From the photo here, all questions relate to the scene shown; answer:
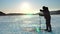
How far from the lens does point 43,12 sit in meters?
8.52

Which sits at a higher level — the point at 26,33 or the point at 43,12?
the point at 43,12

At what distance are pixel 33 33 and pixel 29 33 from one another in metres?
0.15

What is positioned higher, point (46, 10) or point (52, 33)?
point (46, 10)

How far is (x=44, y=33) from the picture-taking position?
25.3ft

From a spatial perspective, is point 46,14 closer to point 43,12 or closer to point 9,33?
point 43,12

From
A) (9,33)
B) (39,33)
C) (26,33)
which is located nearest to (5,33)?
(9,33)

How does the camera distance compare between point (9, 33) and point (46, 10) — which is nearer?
point (9, 33)

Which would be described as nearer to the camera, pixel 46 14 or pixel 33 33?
pixel 33 33

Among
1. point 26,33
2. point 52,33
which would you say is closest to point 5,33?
point 26,33

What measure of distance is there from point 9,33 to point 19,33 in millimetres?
368

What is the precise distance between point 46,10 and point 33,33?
1.11 m

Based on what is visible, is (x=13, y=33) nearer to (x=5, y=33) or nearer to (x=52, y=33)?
(x=5, y=33)

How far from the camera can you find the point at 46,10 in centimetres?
824

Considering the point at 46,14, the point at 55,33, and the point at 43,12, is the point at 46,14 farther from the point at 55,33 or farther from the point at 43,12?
the point at 55,33
